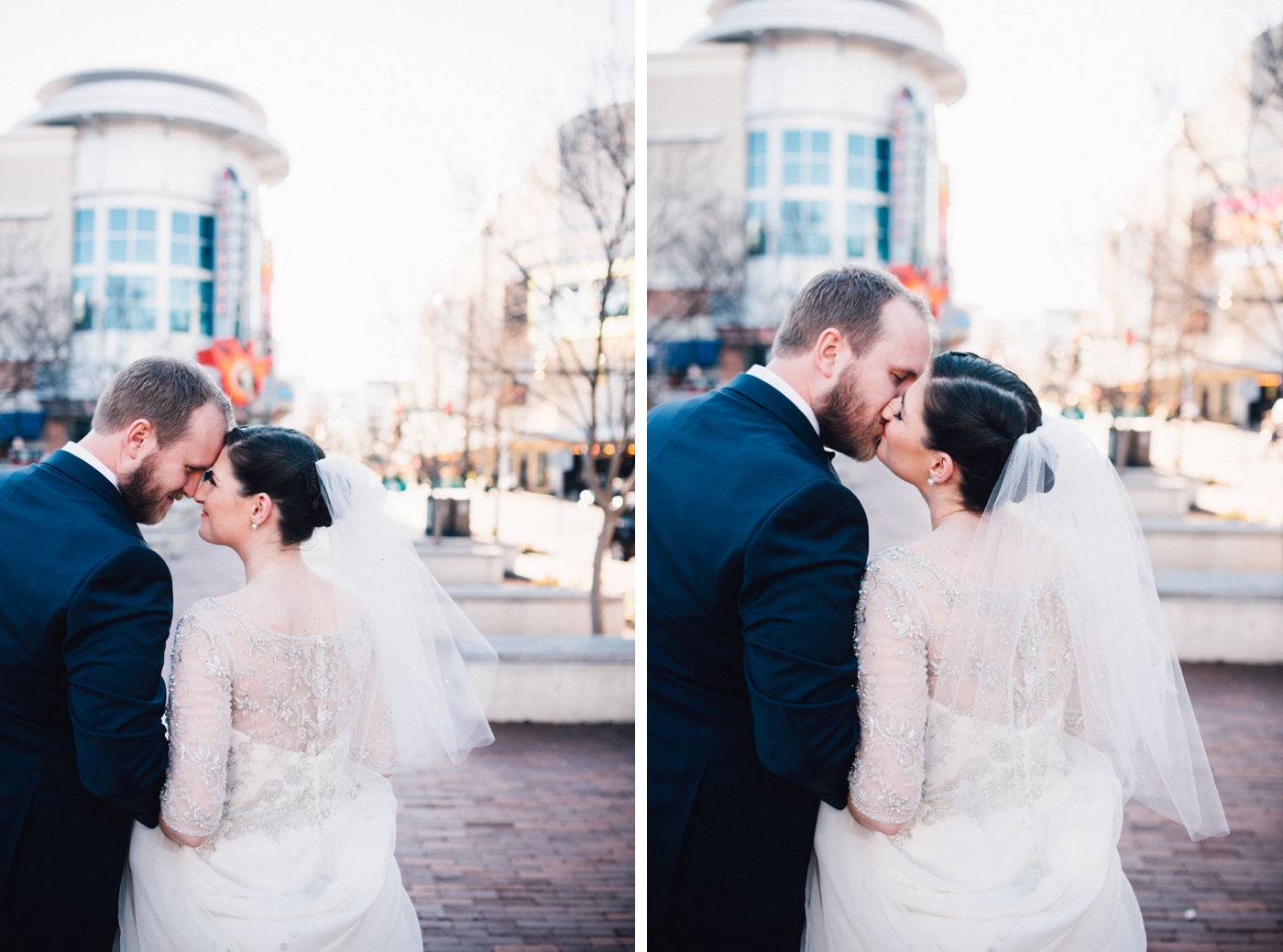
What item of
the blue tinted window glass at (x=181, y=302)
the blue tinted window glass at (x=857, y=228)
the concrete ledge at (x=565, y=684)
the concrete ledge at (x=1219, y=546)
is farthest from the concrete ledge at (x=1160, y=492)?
the blue tinted window glass at (x=857, y=228)

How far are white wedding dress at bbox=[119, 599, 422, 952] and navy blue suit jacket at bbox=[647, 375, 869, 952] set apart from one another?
0.73m

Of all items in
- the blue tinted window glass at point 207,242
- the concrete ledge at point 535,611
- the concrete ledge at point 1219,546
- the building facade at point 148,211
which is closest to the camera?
the building facade at point 148,211

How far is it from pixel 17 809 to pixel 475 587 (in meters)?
5.15

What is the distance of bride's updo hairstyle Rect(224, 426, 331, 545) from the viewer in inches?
85.6

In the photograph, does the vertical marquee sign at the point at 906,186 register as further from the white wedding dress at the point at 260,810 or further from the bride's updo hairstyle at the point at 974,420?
the white wedding dress at the point at 260,810

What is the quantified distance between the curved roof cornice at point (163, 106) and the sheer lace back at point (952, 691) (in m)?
4.86

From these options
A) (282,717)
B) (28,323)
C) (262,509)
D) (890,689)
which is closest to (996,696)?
(890,689)

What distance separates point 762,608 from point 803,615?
81 millimetres

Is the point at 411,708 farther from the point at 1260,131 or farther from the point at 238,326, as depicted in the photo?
the point at 1260,131

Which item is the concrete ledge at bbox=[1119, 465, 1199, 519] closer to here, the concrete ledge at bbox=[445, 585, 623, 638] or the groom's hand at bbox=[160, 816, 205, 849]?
the concrete ledge at bbox=[445, 585, 623, 638]

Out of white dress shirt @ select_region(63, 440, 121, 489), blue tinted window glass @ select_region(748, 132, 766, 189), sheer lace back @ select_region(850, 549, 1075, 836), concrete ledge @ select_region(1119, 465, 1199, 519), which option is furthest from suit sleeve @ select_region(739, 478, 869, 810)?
blue tinted window glass @ select_region(748, 132, 766, 189)

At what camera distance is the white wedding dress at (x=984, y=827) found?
77.6 inches

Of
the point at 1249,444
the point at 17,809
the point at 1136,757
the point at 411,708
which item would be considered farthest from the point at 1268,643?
the point at 17,809

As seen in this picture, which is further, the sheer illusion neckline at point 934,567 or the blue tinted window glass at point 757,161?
the blue tinted window glass at point 757,161
